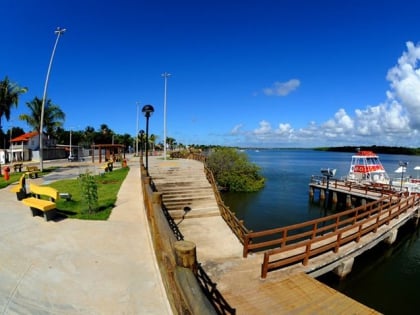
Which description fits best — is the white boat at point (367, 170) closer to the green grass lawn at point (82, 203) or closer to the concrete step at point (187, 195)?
the concrete step at point (187, 195)

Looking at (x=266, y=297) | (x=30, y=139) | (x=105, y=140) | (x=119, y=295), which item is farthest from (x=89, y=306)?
(x=105, y=140)

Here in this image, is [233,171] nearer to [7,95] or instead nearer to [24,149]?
Result: [7,95]

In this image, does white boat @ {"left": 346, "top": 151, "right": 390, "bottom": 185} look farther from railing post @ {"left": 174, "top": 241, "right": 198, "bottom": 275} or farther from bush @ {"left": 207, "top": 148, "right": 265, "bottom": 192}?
railing post @ {"left": 174, "top": 241, "right": 198, "bottom": 275}

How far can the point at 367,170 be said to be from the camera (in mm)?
30750

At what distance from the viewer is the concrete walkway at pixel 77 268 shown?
4.01 meters

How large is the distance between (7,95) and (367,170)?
37.7 m

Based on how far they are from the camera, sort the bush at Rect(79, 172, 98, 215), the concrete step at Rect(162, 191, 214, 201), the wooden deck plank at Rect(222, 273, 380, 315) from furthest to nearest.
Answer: the concrete step at Rect(162, 191, 214, 201) → the bush at Rect(79, 172, 98, 215) → the wooden deck plank at Rect(222, 273, 380, 315)

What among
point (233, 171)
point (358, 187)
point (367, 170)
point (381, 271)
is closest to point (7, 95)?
point (233, 171)

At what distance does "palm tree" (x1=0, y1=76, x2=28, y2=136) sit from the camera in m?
20.8

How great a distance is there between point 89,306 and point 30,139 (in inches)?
1765

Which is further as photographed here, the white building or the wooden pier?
the white building

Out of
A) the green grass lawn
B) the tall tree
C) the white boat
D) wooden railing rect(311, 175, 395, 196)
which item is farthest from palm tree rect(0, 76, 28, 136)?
the white boat

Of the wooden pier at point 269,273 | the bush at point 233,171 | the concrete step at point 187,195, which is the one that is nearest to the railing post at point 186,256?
the wooden pier at point 269,273

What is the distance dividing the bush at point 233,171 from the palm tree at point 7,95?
71.2 ft
